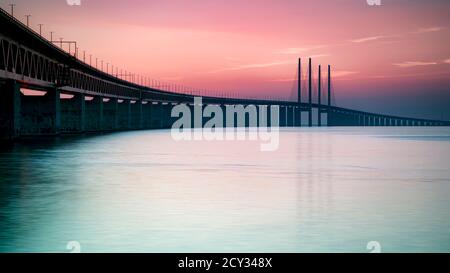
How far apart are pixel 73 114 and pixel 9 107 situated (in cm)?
4730

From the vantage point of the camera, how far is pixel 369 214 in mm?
19719

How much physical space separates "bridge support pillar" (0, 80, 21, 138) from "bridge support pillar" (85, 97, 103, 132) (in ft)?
202

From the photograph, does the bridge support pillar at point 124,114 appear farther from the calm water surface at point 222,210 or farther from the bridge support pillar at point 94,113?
the calm water surface at point 222,210

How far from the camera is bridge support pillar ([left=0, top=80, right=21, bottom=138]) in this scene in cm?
7438

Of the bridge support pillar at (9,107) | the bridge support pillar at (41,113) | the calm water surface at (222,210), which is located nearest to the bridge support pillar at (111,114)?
the bridge support pillar at (41,113)

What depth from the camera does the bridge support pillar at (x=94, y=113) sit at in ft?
457

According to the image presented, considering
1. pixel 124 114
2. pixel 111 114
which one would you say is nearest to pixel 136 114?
pixel 124 114

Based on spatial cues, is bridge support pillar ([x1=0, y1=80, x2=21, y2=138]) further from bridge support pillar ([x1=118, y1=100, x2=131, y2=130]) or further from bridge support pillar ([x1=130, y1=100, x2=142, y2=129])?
bridge support pillar ([x1=130, y1=100, x2=142, y2=129])

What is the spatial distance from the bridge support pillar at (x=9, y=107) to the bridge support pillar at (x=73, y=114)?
42.8 meters

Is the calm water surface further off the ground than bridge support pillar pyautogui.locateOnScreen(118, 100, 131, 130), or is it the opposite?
bridge support pillar pyautogui.locateOnScreen(118, 100, 131, 130)

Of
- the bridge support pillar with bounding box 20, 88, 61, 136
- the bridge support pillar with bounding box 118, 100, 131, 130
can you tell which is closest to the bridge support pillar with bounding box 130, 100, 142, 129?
the bridge support pillar with bounding box 118, 100, 131, 130

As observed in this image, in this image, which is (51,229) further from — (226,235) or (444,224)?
(444,224)

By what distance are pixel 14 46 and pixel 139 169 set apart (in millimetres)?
41385

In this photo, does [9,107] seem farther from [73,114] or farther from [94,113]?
[94,113]
